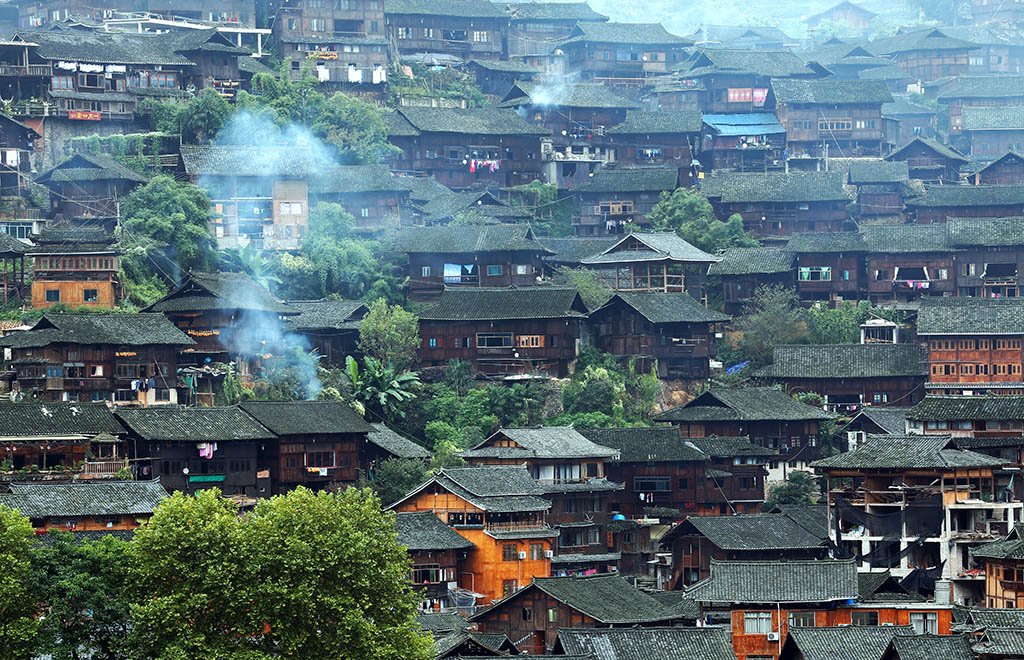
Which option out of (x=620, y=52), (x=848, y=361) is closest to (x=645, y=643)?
(x=848, y=361)

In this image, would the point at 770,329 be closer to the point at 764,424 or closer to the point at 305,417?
the point at 764,424

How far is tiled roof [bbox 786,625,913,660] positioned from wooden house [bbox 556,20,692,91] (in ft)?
194

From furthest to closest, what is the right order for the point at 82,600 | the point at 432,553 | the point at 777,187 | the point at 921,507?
the point at 777,187 → the point at 921,507 → the point at 432,553 → the point at 82,600

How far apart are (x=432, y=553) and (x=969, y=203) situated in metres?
39.4

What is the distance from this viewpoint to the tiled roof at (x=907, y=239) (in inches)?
3455

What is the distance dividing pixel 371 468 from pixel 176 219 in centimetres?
1531

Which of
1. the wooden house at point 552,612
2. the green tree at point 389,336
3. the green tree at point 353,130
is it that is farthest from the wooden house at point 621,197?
the wooden house at point 552,612

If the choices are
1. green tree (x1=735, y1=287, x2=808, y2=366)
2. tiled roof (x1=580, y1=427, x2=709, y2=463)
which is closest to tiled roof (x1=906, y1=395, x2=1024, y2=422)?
tiled roof (x1=580, y1=427, x2=709, y2=463)

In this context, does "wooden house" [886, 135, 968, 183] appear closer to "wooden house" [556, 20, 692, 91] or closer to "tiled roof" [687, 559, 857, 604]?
"wooden house" [556, 20, 692, 91]

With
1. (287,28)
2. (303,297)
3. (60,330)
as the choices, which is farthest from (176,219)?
(287,28)

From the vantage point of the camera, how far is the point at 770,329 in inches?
3337

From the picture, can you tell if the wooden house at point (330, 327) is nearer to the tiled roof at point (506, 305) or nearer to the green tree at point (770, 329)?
the tiled roof at point (506, 305)

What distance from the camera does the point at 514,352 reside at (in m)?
80.8

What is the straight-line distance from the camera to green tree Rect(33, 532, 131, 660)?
4928cm
